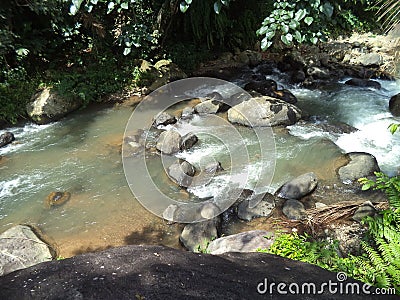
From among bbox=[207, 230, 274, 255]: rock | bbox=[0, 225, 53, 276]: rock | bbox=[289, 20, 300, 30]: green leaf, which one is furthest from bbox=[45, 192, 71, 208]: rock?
bbox=[289, 20, 300, 30]: green leaf

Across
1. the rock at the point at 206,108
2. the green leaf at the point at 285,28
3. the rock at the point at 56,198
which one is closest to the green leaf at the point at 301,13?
the green leaf at the point at 285,28

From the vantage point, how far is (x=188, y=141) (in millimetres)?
6121

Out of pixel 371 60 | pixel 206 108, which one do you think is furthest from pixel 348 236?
pixel 371 60

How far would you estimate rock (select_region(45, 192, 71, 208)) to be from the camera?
16.1 ft

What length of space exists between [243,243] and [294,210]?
1.18 meters

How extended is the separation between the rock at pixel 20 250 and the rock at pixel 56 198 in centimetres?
69

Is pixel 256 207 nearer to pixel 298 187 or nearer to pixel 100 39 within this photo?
pixel 298 187

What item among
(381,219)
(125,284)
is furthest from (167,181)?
(125,284)

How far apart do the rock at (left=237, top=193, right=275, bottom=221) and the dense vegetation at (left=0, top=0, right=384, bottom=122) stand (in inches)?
151

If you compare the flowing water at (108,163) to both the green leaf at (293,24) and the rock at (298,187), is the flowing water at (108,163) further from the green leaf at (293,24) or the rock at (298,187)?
the green leaf at (293,24)

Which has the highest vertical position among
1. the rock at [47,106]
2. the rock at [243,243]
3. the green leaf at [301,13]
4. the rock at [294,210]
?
the green leaf at [301,13]

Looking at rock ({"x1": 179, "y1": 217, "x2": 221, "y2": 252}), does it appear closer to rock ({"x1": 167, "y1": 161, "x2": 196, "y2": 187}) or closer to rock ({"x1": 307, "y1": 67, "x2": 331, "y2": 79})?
rock ({"x1": 167, "y1": 161, "x2": 196, "y2": 187})

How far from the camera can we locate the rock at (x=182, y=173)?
Result: 5.21 meters

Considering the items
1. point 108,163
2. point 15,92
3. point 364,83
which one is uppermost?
point 15,92
